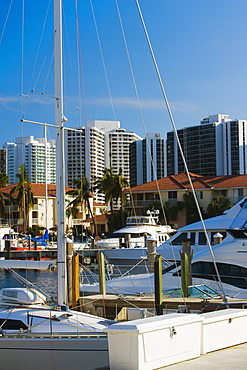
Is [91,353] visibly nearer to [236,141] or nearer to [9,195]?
[9,195]

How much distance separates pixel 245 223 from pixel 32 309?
8.41 m

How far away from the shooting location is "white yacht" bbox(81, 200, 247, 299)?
55.0 ft

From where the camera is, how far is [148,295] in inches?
630

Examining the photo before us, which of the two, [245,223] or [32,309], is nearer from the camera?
[32,309]

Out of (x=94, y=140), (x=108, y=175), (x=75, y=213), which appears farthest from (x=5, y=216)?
(x=94, y=140)

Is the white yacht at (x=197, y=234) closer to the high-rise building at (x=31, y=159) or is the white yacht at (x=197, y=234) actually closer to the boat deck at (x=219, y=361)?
the boat deck at (x=219, y=361)

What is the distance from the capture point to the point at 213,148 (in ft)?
455

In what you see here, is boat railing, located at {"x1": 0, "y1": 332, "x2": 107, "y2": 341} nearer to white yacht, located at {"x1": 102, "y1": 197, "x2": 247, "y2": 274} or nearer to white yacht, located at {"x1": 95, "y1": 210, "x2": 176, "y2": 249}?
white yacht, located at {"x1": 102, "y1": 197, "x2": 247, "y2": 274}

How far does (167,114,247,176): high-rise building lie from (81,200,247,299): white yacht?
11370 centimetres

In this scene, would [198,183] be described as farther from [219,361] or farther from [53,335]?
[219,361]

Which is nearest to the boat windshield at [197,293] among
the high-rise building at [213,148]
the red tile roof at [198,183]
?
the red tile roof at [198,183]

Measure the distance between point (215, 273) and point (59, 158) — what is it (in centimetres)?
720

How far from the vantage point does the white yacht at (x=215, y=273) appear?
16.8 metres

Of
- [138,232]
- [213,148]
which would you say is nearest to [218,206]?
[138,232]
